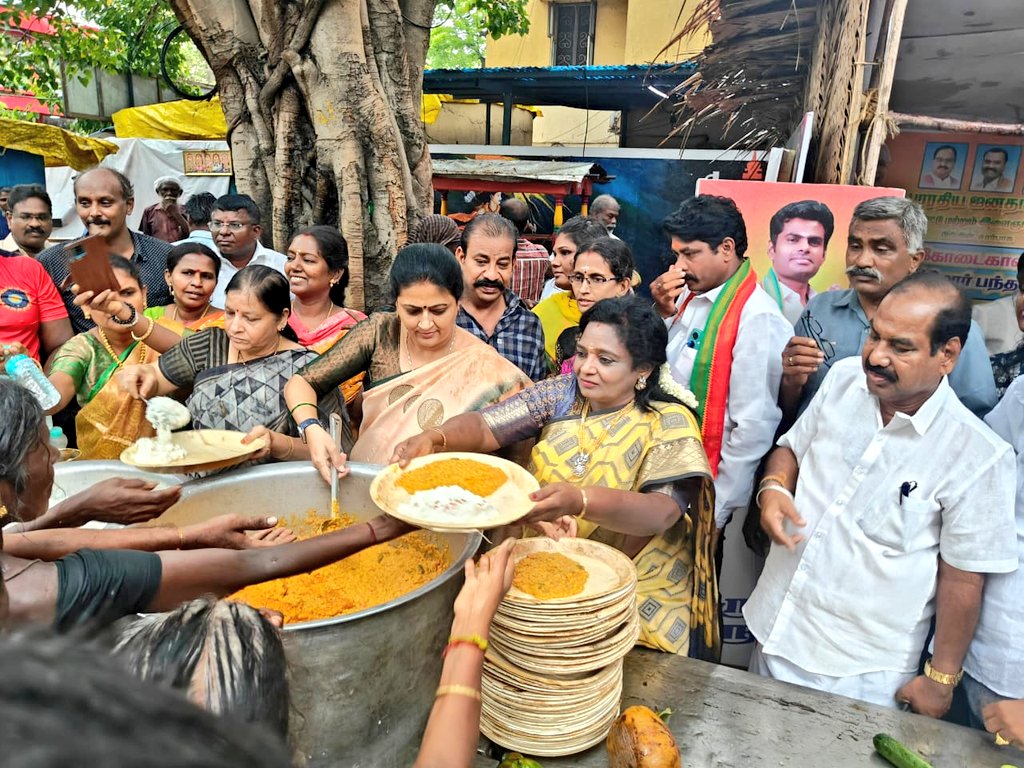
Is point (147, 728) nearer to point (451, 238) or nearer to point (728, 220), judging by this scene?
point (728, 220)

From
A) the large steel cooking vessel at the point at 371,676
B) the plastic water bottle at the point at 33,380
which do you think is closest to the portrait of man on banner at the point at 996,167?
the large steel cooking vessel at the point at 371,676

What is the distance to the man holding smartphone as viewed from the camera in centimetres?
412

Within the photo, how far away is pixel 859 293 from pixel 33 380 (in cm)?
358

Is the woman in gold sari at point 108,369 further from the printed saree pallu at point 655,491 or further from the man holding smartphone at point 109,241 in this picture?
the printed saree pallu at point 655,491

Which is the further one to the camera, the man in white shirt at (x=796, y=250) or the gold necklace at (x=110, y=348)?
the man in white shirt at (x=796, y=250)

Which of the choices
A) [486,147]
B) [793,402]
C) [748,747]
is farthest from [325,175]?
[486,147]

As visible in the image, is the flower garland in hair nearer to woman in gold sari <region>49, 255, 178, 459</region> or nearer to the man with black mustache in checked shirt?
the man with black mustache in checked shirt

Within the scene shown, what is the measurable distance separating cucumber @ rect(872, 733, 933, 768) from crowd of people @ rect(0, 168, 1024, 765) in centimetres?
36

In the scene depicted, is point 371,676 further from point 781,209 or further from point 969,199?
point 969,199

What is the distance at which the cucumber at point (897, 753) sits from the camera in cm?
180

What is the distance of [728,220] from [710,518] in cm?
152

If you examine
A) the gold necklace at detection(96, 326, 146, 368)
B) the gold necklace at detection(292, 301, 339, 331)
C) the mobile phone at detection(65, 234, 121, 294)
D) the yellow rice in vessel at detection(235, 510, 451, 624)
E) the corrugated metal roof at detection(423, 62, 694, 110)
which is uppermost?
the corrugated metal roof at detection(423, 62, 694, 110)

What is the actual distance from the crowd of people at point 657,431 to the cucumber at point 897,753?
0.36m

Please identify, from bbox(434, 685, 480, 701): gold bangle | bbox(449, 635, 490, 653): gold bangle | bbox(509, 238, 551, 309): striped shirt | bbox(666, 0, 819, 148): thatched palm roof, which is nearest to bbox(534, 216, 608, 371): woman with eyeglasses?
bbox(666, 0, 819, 148): thatched palm roof
